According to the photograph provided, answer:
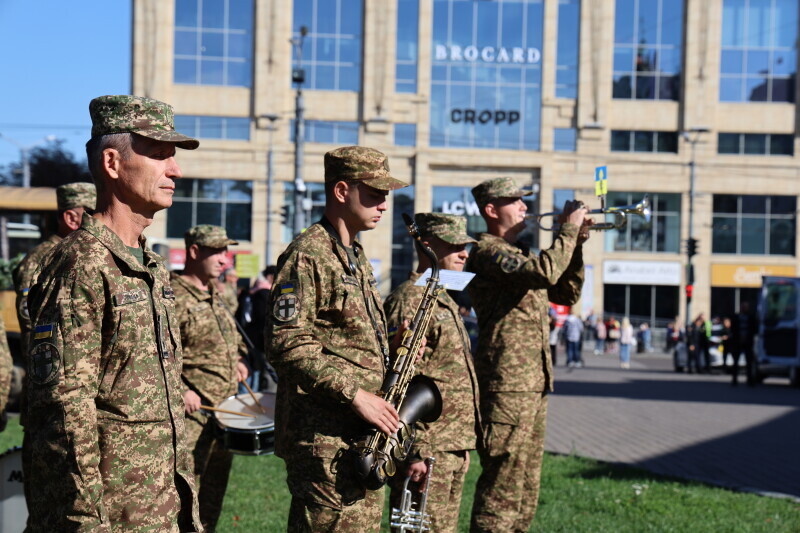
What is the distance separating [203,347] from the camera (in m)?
6.75

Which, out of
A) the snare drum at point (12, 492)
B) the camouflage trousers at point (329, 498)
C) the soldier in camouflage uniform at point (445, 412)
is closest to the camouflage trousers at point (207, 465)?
the snare drum at point (12, 492)

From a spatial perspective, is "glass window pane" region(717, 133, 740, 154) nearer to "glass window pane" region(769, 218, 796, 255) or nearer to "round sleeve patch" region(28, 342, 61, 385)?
"glass window pane" region(769, 218, 796, 255)

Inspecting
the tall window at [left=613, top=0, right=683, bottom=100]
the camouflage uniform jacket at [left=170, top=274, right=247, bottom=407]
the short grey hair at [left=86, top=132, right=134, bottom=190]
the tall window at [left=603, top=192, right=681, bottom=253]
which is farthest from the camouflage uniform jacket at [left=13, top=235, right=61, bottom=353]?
the tall window at [left=613, top=0, right=683, bottom=100]

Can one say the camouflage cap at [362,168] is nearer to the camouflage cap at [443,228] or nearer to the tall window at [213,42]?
the camouflage cap at [443,228]

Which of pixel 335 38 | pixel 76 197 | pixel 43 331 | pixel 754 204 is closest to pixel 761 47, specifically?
pixel 754 204

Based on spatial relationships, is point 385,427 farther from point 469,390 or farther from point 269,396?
point 269,396

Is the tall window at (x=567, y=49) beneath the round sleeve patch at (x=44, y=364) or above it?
above

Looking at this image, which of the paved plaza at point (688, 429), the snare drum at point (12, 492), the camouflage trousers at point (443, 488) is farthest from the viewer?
the paved plaza at point (688, 429)

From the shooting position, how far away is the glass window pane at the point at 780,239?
5122 cm

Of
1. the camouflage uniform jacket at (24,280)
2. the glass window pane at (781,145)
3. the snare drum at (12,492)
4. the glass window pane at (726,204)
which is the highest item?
the glass window pane at (781,145)

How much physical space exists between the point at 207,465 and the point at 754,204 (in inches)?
1910

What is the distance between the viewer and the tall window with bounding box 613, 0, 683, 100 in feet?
165

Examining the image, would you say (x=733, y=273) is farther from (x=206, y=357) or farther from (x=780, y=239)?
(x=206, y=357)

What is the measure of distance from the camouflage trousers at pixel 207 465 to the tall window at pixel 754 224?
47.3 meters
